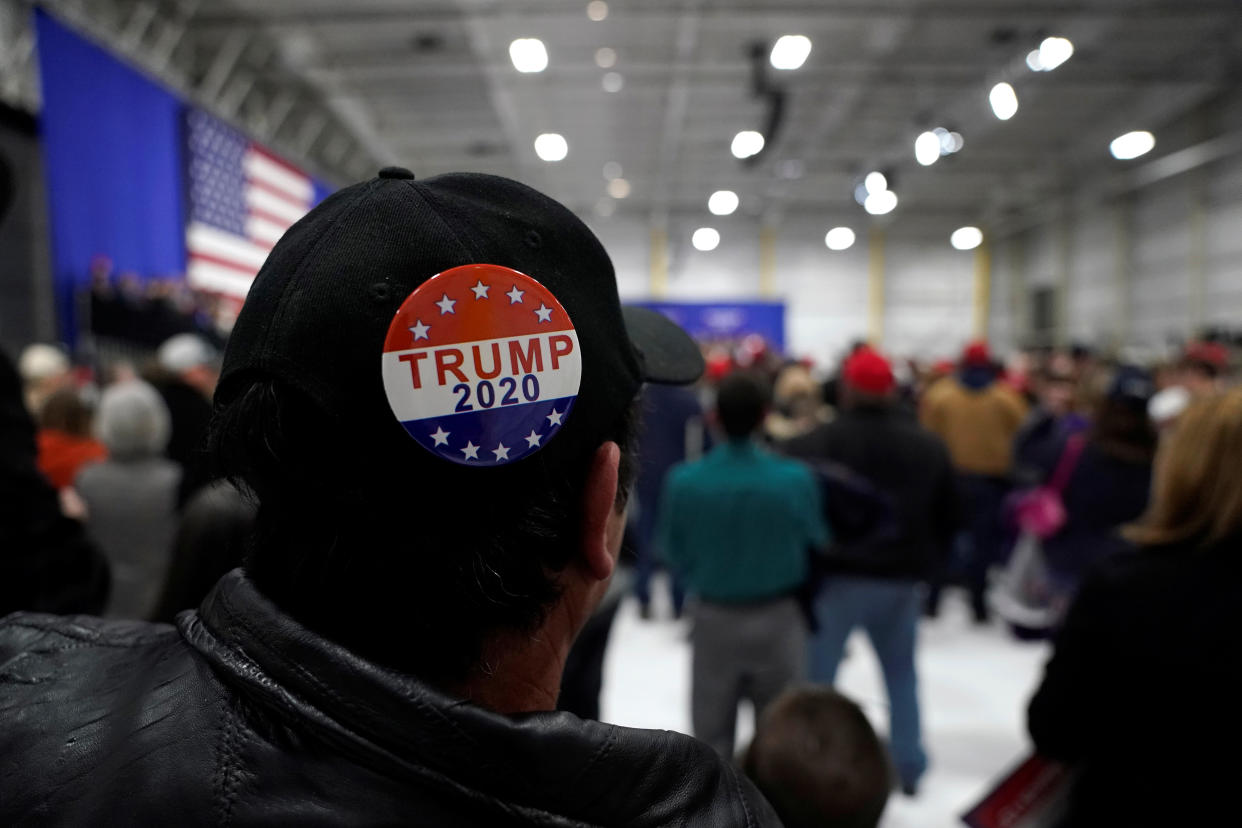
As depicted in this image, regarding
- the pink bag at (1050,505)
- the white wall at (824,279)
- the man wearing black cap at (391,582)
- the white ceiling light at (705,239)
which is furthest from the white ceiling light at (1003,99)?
the white wall at (824,279)

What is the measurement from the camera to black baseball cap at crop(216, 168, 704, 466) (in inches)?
22.4

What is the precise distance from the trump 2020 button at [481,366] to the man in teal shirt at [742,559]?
2.24m

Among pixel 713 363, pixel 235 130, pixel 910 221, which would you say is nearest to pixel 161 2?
pixel 235 130

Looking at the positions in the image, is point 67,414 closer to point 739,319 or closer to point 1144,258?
point 739,319

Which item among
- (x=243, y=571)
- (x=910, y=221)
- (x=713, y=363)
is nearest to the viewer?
(x=243, y=571)

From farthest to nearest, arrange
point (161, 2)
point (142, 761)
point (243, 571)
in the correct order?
point (161, 2)
point (243, 571)
point (142, 761)

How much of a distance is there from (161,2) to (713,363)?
7373mm

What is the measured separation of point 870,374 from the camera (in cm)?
328

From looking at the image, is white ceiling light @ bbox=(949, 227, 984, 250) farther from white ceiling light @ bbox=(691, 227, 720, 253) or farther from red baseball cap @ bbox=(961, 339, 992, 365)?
red baseball cap @ bbox=(961, 339, 992, 365)

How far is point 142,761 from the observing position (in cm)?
50

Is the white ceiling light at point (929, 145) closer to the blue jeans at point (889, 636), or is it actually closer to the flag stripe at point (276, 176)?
the blue jeans at point (889, 636)

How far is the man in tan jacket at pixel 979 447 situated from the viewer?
17.4ft

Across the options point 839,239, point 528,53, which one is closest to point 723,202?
point 839,239

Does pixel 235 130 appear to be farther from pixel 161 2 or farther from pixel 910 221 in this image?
pixel 910 221
